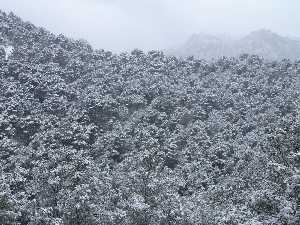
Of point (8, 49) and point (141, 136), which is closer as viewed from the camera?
point (141, 136)

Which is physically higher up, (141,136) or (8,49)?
(8,49)

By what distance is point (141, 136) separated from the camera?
62531mm

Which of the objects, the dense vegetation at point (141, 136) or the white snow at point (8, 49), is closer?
the dense vegetation at point (141, 136)

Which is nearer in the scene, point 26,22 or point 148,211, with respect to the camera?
point 148,211

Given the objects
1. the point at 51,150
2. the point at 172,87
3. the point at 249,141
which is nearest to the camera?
the point at 51,150

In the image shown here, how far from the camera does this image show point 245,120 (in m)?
71.4

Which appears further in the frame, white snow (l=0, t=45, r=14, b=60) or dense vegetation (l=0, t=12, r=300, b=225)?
white snow (l=0, t=45, r=14, b=60)

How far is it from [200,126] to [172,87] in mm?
14447

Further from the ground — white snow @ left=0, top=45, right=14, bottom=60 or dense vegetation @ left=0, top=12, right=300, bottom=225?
white snow @ left=0, top=45, right=14, bottom=60

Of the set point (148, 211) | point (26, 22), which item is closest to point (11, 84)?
point (26, 22)

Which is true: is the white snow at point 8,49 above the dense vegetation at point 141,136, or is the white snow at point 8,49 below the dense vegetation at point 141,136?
above

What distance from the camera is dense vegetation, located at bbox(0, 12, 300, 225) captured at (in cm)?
3719

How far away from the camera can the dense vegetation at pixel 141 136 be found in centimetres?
3719

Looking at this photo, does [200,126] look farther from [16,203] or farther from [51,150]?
[16,203]
